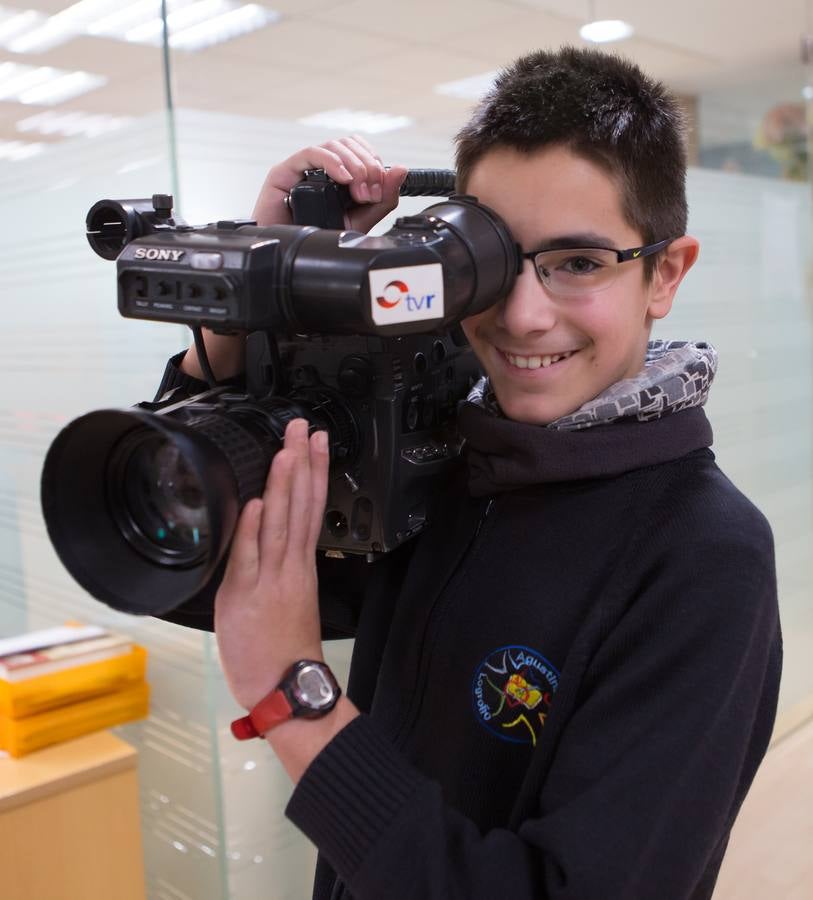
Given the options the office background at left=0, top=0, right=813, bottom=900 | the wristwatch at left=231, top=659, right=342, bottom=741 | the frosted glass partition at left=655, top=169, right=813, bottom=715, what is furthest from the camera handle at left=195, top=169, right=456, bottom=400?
the frosted glass partition at left=655, top=169, right=813, bottom=715

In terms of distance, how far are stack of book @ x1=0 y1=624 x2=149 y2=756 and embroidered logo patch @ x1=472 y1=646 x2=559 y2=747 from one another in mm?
925

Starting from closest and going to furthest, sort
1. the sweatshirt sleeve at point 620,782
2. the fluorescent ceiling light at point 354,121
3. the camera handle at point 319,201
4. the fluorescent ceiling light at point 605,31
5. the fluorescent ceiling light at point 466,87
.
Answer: the sweatshirt sleeve at point 620,782 → the camera handle at point 319,201 → the fluorescent ceiling light at point 354,121 → the fluorescent ceiling light at point 466,87 → the fluorescent ceiling light at point 605,31

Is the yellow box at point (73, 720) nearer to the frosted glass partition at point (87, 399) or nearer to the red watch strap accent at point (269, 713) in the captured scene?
the frosted glass partition at point (87, 399)

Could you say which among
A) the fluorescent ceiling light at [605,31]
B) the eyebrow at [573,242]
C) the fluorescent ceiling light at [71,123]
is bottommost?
the eyebrow at [573,242]

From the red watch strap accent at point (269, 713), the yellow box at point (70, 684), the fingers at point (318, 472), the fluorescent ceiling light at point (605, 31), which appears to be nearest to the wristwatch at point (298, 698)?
the red watch strap accent at point (269, 713)

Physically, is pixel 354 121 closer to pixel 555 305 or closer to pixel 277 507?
pixel 555 305

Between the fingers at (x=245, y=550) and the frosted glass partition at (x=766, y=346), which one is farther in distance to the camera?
the frosted glass partition at (x=766, y=346)

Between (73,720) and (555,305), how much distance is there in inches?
43.6

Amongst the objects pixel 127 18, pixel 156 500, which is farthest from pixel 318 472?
pixel 127 18

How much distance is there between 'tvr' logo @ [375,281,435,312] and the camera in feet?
2.24

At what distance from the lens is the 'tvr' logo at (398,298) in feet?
2.24

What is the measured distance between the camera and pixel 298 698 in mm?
740

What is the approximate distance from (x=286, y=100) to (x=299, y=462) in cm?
94

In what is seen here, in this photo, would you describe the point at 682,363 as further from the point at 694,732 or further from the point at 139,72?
the point at 139,72
